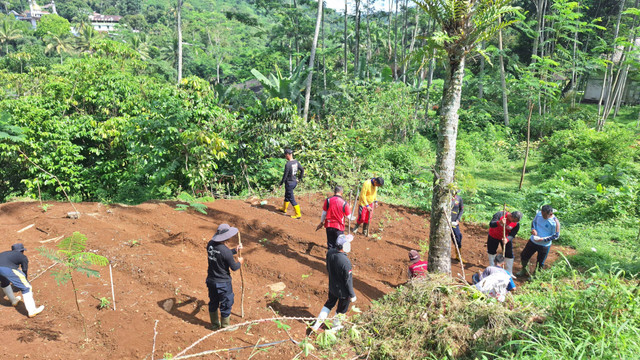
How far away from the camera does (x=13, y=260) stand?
5.13m

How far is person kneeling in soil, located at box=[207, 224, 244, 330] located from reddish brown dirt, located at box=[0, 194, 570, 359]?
11.4 inches

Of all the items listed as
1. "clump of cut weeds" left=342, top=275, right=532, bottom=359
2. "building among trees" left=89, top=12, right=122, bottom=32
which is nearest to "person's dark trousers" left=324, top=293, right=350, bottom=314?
"clump of cut weeds" left=342, top=275, right=532, bottom=359

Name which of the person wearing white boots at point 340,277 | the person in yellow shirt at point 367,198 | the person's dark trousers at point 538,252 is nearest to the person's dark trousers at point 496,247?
the person's dark trousers at point 538,252

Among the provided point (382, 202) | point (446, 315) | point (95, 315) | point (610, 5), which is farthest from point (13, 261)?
point (610, 5)

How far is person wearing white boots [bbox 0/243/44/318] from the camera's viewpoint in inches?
196

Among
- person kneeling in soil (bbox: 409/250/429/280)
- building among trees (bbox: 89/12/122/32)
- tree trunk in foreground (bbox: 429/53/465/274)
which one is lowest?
person kneeling in soil (bbox: 409/250/429/280)

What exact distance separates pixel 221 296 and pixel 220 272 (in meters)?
0.34

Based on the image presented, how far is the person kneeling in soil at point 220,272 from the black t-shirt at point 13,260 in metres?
2.74

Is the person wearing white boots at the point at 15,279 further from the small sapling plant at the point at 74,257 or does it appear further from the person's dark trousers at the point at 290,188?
the person's dark trousers at the point at 290,188

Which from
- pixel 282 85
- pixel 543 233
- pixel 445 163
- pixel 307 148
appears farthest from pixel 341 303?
pixel 282 85

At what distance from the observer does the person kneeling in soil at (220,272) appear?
187 inches

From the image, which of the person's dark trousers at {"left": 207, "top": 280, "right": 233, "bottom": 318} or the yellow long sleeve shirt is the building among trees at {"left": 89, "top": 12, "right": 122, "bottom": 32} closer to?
the yellow long sleeve shirt

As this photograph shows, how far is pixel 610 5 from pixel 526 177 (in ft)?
65.4

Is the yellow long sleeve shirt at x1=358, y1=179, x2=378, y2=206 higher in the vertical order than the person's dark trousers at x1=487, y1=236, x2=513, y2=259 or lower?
higher
